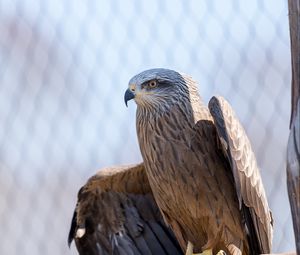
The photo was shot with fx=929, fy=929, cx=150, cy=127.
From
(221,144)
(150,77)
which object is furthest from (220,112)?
(150,77)

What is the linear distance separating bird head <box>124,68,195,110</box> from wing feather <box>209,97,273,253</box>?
33 cm

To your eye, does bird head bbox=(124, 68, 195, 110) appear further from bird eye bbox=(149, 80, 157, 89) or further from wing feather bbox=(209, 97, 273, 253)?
wing feather bbox=(209, 97, 273, 253)

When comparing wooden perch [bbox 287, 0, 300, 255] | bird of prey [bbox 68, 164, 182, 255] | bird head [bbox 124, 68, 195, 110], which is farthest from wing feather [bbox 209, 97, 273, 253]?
wooden perch [bbox 287, 0, 300, 255]

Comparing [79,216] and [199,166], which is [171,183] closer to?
[199,166]

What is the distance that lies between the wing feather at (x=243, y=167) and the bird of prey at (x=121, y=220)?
0.78 metres

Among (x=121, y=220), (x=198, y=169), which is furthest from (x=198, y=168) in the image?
(x=121, y=220)

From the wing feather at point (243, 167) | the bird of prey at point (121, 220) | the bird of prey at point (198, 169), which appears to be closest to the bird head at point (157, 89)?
the bird of prey at point (198, 169)

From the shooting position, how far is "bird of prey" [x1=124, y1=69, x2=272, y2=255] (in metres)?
4.72

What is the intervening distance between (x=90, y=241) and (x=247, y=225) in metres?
1.10

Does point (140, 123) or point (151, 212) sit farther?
point (151, 212)

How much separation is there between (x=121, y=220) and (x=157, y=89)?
954 mm

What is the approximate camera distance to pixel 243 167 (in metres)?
4.62

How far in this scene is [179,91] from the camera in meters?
4.97

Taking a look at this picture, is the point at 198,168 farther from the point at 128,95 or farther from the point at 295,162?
the point at 295,162
